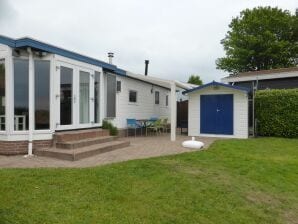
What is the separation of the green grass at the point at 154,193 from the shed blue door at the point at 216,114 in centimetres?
585

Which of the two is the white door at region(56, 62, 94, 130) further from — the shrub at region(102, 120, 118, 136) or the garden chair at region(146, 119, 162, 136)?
the garden chair at region(146, 119, 162, 136)

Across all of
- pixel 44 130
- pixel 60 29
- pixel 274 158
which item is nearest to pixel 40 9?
pixel 60 29

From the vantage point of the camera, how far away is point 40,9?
12070 millimetres

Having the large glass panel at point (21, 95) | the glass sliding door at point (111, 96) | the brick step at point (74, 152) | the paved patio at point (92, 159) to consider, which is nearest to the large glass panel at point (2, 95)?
the large glass panel at point (21, 95)

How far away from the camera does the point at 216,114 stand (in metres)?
12.7

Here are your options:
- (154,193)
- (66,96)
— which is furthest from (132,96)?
(154,193)

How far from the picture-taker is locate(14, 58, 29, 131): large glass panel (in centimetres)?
739

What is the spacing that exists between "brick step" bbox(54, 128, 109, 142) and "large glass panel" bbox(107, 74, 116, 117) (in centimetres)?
170

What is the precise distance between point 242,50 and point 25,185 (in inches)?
1129

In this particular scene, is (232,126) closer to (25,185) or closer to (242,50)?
(25,185)

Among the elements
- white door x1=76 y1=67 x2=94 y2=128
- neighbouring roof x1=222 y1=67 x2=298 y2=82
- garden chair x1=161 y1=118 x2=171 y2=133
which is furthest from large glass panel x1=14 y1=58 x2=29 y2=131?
neighbouring roof x1=222 y1=67 x2=298 y2=82

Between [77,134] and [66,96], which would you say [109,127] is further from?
[66,96]

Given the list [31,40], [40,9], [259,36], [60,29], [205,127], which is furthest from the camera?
[259,36]

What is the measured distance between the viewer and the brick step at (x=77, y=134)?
7761mm
